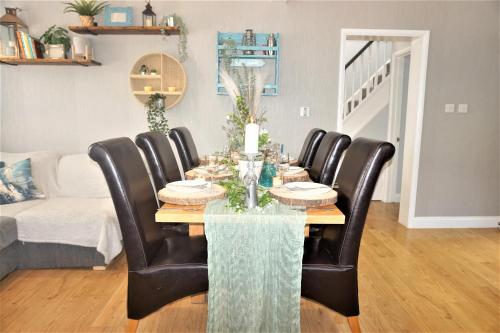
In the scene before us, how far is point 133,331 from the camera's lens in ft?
5.53

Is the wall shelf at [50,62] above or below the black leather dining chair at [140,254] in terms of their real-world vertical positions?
above

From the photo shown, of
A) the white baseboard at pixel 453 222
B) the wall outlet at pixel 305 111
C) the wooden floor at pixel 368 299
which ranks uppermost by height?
the wall outlet at pixel 305 111

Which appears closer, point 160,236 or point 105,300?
point 160,236

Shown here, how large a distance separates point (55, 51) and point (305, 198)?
10.5 ft

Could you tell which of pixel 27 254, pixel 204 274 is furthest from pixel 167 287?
pixel 27 254

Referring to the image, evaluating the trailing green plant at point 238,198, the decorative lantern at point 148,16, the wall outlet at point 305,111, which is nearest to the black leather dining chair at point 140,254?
the trailing green plant at point 238,198

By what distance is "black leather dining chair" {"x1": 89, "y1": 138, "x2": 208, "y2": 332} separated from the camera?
5.04ft

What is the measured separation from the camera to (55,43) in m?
3.60

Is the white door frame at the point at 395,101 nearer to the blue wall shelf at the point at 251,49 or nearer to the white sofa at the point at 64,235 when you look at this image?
the blue wall shelf at the point at 251,49

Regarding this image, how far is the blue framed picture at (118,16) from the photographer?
12.0ft

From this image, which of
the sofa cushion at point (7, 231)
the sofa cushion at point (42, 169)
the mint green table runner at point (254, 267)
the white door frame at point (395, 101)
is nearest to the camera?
the mint green table runner at point (254, 267)

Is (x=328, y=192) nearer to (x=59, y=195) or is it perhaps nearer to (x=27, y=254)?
(x=27, y=254)

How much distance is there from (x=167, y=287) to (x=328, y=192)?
856 mm

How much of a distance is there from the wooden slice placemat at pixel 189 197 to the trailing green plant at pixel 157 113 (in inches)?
87.1
